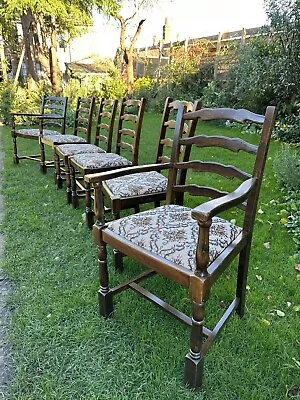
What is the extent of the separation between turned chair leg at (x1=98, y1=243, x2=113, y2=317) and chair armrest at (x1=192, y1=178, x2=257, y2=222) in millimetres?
628

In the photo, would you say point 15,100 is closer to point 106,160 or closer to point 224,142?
point 106,160

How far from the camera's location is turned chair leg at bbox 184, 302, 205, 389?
1.07 m

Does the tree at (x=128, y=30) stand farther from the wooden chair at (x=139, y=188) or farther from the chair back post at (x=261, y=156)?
the chair back post at (x=261, y=156)

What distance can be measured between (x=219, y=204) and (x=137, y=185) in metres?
0.93

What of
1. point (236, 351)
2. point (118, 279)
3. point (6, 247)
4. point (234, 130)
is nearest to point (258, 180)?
point (236, 351)

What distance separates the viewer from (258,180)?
4.12 ft

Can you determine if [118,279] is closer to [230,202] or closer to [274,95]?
[230,202]

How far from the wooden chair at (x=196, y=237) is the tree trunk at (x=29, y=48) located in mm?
7334

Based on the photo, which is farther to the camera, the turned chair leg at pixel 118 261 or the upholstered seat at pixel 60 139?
the upholstered seat at pixel 60 139

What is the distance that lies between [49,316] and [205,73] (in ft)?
26.4

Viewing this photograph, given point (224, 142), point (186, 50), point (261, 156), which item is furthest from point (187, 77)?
point (261, 156)

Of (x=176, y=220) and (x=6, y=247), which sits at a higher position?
(x=176, y=220)

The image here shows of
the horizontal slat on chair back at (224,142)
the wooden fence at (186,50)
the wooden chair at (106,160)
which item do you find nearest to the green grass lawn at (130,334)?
the wooden chair at (106,160)

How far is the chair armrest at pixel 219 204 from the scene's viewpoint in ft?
3.08
